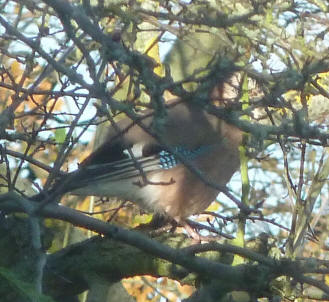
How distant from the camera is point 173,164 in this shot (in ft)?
19.5

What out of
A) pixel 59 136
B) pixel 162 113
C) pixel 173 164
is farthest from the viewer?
pixel 173 164

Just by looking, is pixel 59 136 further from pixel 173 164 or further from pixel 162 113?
pixel 162 113

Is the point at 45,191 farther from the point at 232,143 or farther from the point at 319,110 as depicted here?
the point at 232,143

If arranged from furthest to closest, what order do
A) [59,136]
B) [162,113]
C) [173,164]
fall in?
[173,164]
[59,136]
[162,113]

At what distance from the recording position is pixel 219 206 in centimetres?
706

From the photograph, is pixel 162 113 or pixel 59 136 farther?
pixel 59 136

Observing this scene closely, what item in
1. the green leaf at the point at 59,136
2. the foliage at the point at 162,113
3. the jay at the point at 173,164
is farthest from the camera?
the jay at the point at 173,164

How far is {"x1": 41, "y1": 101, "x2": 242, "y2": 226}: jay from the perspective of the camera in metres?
5.39

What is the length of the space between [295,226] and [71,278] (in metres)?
1.18

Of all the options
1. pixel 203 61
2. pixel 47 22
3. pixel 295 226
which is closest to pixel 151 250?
pixel 295 226

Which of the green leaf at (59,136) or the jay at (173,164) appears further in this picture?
the jay at (173,164)

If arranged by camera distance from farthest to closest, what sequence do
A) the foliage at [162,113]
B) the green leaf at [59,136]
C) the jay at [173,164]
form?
1. the jay at [173,164]
2. the green leaf at [59,136]
3. the foliage at [162,113]

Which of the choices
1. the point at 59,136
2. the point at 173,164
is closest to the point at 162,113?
the point at 59,136

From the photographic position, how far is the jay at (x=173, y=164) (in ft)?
17.7
